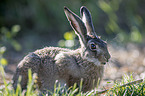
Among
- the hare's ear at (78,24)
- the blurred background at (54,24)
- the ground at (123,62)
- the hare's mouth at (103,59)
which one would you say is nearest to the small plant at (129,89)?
the hare's mouth at (103,59)

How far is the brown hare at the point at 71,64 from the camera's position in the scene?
3479mm

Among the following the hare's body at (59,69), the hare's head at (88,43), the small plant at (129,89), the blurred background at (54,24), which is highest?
the blurred background at (54,24)

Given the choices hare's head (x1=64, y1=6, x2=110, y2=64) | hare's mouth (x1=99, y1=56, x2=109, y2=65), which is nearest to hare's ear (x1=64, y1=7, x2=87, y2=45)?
hare's head (x1=64, y1=6, x2=110, y2=64)

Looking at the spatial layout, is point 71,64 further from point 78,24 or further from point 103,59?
point 78,24

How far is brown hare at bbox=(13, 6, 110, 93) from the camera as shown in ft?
11.4

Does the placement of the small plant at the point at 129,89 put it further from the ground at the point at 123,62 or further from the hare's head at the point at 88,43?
the ground at the point at 123,62

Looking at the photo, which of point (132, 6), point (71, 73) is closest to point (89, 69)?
point (71, 73)

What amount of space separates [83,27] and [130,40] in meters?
4.92

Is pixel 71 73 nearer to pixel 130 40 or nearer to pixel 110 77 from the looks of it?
pixel 110 77

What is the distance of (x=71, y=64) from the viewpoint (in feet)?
11.6

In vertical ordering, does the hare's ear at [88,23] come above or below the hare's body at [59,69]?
above

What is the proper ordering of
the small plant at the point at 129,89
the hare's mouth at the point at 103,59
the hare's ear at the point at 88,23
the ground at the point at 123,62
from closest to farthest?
1. the small plant at the point at 129,89
2. the hare's mouth at the point at 103,59
3. the hare's ear at the point at 88,23
4. the ground at the point at 123,62

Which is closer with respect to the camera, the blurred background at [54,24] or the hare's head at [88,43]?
the hare's head at [88,43]

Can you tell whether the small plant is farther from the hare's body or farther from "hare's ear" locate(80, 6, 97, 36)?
"hare's ear" locate(80, 6, 97, 36)
